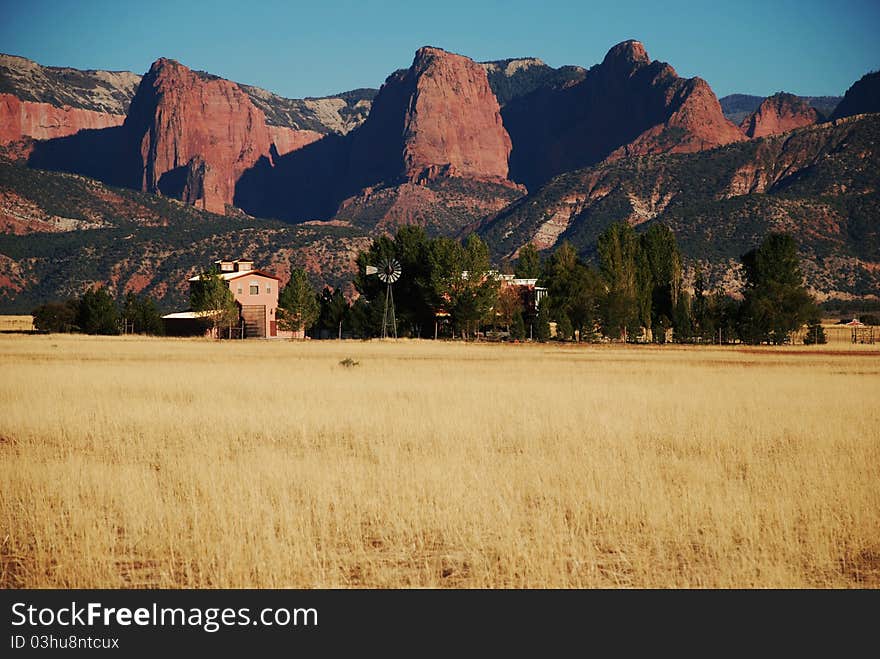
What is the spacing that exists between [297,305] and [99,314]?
2172 cm

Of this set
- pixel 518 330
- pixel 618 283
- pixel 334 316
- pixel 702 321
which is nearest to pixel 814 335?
pixel 702 321

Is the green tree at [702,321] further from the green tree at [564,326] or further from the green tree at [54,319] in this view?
the green tree at [54,319]

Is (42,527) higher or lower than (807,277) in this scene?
lower

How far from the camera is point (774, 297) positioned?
84938 millimetres

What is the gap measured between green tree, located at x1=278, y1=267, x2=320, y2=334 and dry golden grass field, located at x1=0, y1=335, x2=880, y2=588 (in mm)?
78276

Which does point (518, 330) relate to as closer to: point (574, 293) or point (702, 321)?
point (574, 293)

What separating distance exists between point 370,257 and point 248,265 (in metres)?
35.9

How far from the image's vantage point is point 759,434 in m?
21.9

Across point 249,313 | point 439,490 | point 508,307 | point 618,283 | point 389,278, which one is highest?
point 389,278

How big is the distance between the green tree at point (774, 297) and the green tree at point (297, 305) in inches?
1894

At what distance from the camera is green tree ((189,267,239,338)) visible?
10819 centimetres

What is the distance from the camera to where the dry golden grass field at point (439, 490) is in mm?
10906

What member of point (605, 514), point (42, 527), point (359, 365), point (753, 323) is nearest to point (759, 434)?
point (605, 514)
